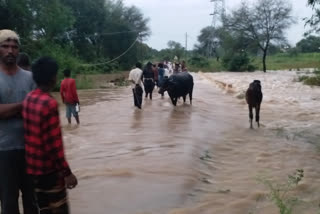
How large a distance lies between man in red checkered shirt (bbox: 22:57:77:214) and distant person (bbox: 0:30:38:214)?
141 millimetres

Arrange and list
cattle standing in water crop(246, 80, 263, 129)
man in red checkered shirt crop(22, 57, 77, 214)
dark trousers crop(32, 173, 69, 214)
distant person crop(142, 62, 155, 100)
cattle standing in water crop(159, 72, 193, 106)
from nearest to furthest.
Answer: man in red checkered shirt crop(22, 57, 77, 214), dark trousers crop(32, 173, 69, 214), cattle standing in water crop(246, 80, 263, 129), cattle standing in water crop(159, 72, 193, 106), distant person crop(142, 62, 155, 100)

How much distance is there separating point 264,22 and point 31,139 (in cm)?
4722

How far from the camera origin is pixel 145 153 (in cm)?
830

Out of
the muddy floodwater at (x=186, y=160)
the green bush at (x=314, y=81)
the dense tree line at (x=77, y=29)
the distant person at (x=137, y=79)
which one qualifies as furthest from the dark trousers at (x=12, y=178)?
the green bush at (x=314, y=81)

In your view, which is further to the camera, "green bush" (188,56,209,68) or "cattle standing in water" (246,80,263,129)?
"green bush" (188,56,209,68)

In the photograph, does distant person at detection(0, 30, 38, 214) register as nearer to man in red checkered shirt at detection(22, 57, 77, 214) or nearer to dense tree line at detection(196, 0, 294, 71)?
man in red checkered shirt at detection(22, 57, 77, 214)

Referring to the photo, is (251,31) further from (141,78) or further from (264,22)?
(141,78)

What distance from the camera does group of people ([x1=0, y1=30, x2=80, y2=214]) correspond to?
334 centimetres

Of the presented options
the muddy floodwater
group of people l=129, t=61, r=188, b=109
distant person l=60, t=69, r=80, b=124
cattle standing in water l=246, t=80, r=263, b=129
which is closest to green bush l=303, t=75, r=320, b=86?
group of people l=129, t=61, r=188, b=109

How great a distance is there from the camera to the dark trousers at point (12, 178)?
358 centimetres

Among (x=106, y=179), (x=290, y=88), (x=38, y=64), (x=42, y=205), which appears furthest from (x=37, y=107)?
(x=290, y=88)

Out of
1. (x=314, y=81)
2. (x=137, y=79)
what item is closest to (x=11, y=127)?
(x=137, y=79)

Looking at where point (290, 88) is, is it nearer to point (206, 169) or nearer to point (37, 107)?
point (206, 169)

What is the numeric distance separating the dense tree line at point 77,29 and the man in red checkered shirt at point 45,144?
24250 millimetres
